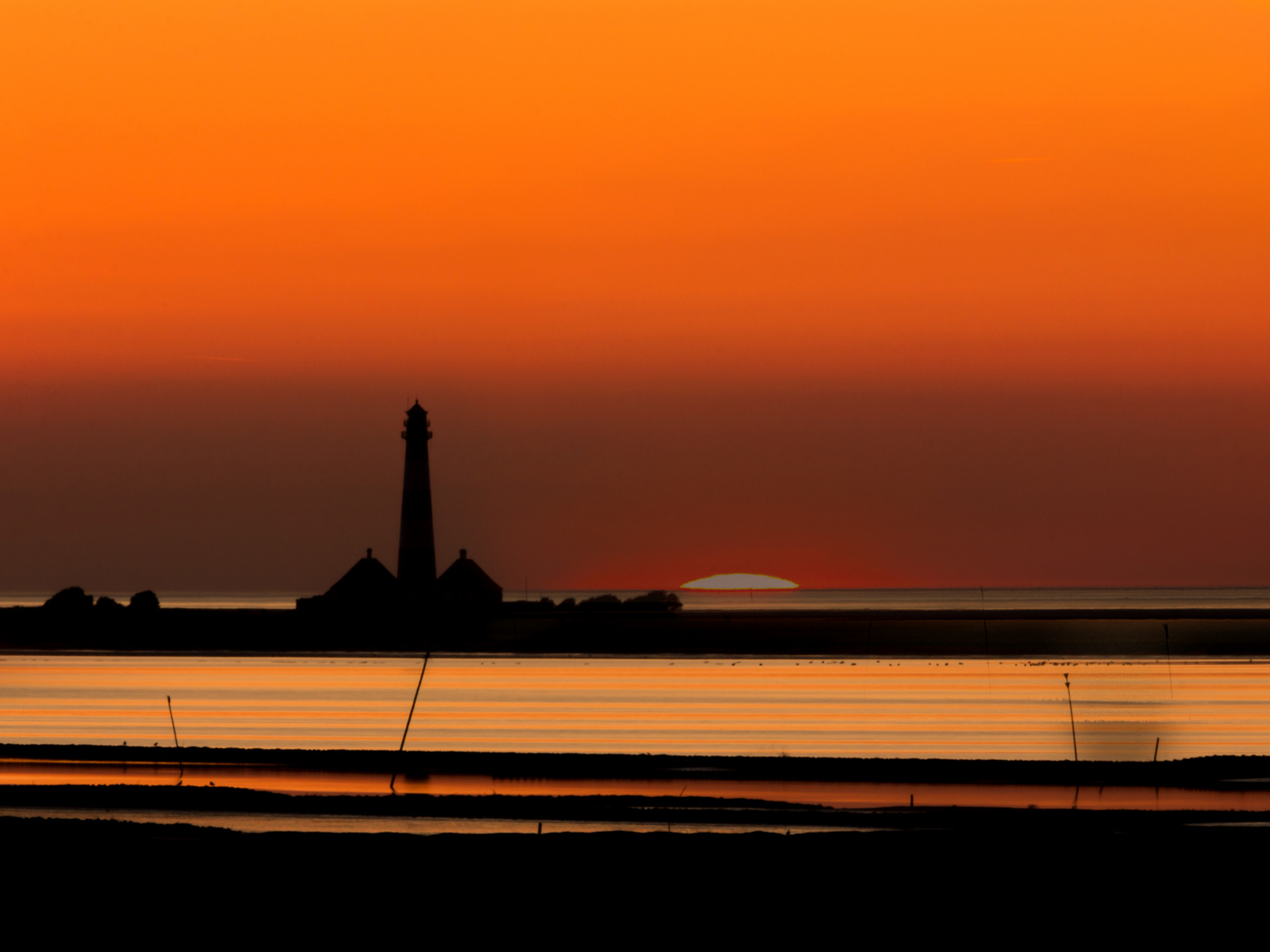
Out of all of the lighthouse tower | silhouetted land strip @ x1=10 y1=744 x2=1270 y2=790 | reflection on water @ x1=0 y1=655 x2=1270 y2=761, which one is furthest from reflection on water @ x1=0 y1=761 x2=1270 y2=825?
the lighthouse tower

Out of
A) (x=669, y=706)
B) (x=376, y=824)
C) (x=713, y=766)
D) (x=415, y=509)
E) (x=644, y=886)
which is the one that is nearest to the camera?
(x=644, y=886)

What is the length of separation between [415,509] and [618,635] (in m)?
23.2

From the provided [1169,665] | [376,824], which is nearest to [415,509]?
[1169,665]

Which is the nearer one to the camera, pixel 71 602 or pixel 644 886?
pixel 644 886

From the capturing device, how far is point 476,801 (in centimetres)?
1636

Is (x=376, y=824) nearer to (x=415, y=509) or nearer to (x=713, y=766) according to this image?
(x=713, y=766)

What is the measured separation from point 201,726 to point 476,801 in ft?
66.1

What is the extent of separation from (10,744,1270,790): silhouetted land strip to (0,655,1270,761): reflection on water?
18.4 ft

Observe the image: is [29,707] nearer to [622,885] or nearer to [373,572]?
[622,885]

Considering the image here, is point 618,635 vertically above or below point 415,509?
below

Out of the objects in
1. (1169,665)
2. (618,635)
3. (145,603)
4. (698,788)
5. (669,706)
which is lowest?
(669,706)

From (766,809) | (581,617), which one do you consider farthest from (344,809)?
(581,617)

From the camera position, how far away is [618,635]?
3342 inches

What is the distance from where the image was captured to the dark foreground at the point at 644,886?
29.5ft
